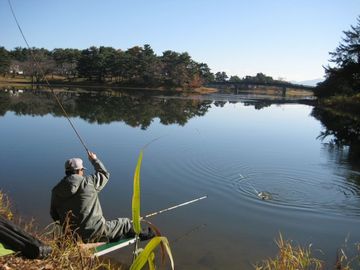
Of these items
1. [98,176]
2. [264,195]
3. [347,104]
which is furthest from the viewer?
[347,104]

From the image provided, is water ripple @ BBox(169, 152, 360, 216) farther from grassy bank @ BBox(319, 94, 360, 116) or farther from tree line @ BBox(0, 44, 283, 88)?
tree line @ BBox(0, 44, 283, 88)

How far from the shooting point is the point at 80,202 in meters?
4.88

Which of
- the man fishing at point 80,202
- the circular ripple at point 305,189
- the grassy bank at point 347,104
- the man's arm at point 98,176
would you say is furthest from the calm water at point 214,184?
the grassy bank at point 347,104

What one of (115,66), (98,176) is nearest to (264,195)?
(98,176)

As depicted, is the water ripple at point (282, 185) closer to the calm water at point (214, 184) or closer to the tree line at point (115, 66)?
the calm water at point (214, 184)

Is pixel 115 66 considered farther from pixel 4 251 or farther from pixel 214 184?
pixel 4 251

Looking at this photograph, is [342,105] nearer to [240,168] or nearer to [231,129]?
[231,129]

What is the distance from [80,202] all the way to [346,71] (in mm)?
50174

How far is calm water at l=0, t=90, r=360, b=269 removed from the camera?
7121 millimetres

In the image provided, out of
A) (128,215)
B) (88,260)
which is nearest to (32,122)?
(128,215)

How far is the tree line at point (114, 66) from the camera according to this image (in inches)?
3295

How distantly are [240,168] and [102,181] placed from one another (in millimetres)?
8245

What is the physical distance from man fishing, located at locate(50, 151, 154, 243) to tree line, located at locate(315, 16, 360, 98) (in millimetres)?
44443

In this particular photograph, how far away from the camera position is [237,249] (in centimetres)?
662
